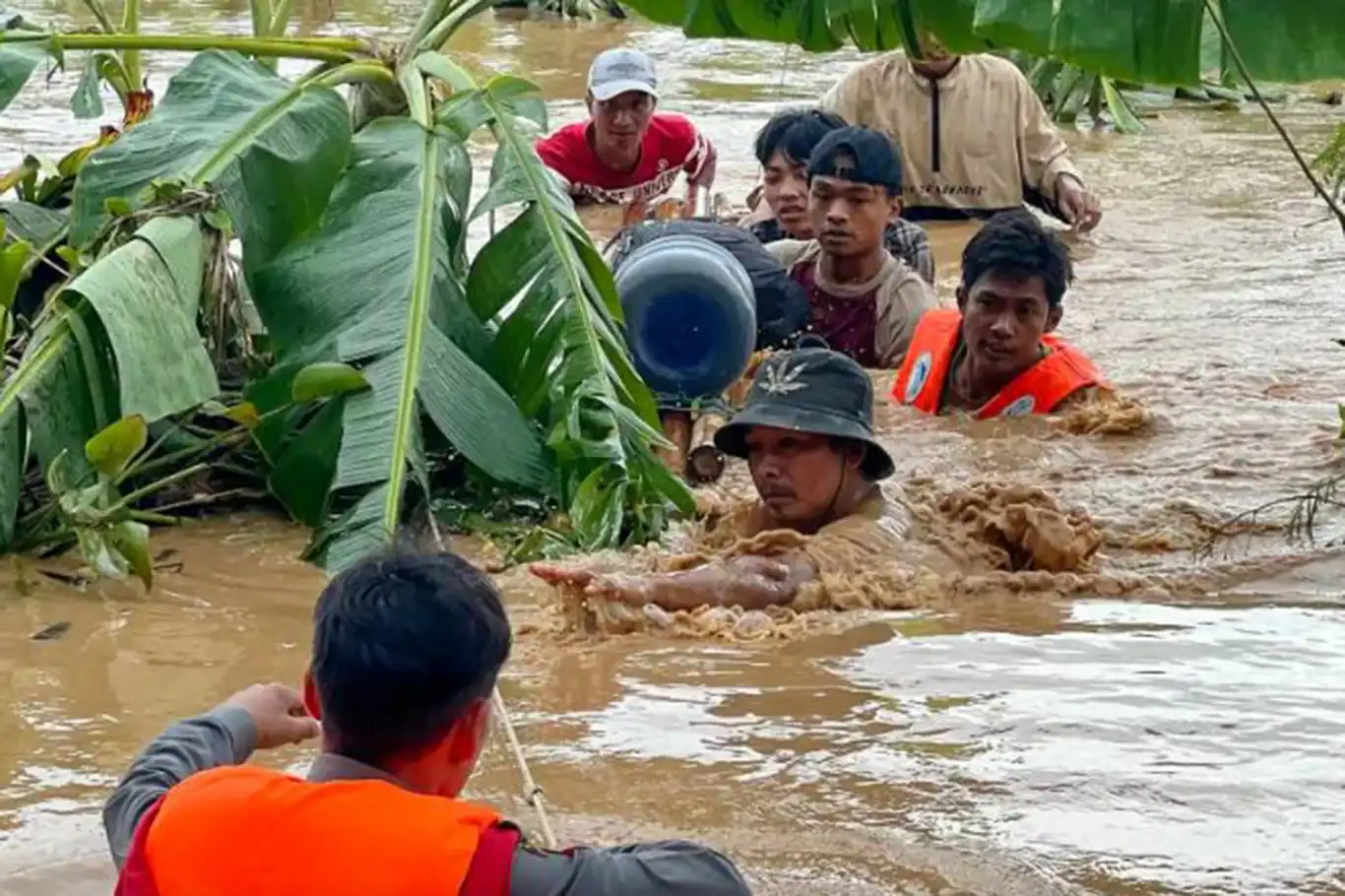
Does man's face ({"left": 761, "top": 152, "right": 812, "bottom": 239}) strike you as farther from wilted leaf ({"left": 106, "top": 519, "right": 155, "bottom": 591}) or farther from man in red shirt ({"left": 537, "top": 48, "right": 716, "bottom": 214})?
wilted leaf ({"left": 106, "top": 519, "right": 155, "bottom": 591})

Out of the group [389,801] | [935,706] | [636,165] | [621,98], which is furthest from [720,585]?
[636,165]

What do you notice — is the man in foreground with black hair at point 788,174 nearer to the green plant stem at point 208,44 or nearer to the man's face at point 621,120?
the man's face at point 621,120

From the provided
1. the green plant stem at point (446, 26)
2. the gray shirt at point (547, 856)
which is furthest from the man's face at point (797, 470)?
the gray shirt at point (547, 856)

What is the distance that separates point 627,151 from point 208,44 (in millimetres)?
3718

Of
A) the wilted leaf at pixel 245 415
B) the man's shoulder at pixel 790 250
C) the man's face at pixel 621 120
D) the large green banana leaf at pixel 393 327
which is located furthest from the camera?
the man's face at pixel 621 120

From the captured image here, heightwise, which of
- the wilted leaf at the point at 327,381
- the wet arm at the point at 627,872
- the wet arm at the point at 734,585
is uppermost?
the wet arm at the point at 627,872

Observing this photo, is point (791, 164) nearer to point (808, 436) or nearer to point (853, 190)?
point (853, 190)

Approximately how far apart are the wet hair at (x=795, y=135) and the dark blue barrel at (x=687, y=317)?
2122 millimetres

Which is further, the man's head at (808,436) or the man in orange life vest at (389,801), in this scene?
the man's head at (808,436)

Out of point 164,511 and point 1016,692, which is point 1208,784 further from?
point 164,511

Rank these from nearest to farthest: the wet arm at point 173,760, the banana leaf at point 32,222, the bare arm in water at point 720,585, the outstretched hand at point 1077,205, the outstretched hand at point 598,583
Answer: the wet arm at point 173,760, the outstretched hand at point 598,583, the bare arm in water at point 720,585, the banana leaf at point 32,222, the outstretched hand at point 1077,205

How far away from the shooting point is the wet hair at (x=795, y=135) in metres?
9.49

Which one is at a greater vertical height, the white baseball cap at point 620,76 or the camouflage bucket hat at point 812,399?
the white baseball cap at point 620,76

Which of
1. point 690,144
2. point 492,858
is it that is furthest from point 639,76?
point 492,858
